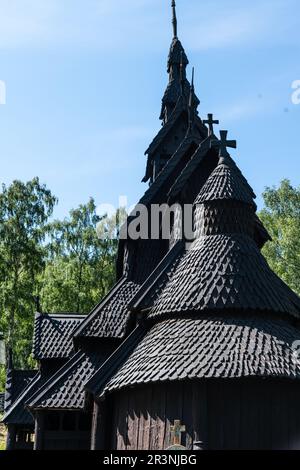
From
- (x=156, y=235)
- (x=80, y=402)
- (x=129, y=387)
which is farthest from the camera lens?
(x=156, y=235)

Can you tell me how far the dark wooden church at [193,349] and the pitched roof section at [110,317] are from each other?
1.1 inches

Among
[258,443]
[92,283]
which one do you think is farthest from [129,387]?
[92,283]

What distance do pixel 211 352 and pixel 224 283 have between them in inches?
73.0

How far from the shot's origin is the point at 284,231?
104 ft

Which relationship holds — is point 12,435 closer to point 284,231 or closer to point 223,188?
point 223,188

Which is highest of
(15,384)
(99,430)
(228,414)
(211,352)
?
(211,352)

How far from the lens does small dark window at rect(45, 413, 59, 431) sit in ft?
52.6

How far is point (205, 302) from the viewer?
1240 cm

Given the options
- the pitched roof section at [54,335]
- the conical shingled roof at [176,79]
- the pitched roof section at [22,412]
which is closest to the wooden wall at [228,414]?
the pitched roof section at [54,335]

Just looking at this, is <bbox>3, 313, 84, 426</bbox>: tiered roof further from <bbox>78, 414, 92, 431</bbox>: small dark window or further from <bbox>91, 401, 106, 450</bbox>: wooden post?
<bbox>91, 401, 106, 450</bbox>: wooden post

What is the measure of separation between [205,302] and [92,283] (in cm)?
2389

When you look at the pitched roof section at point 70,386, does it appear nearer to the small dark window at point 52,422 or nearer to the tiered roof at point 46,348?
the small dark window at point 52,422

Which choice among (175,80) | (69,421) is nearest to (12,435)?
(69,421)

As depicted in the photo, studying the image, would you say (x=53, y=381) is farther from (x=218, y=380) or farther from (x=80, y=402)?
(x=218, y=380)
